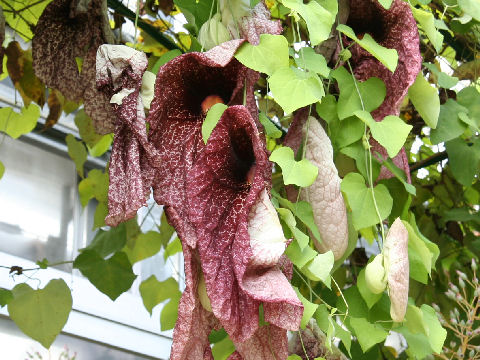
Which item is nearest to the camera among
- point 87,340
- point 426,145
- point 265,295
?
point 265,295

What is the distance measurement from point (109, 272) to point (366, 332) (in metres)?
0.52

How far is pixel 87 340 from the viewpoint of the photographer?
2240 millimetres

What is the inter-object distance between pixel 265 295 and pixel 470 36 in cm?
97

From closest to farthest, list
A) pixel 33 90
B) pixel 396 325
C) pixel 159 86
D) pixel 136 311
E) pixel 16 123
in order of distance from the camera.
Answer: pixel 159 86 → pixel 396 325 → pixel 33 90 → pixel 16 123 → pixel 136 311

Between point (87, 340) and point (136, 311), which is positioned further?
point (136, 311)

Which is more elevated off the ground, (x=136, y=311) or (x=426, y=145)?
(x=426, y=145)

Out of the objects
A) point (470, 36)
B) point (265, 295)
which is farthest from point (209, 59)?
point (470, 36)

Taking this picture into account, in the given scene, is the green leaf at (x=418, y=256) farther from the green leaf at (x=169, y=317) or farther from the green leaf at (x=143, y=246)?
the green leaf at (x=143, y=246)

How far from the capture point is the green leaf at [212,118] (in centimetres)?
76

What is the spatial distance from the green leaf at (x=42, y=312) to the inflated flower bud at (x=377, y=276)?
536 mm

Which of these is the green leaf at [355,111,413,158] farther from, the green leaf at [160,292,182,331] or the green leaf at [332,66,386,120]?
the green leaf at [160,292,182,331]

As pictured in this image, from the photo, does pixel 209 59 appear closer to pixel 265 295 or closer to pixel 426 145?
pixel 265 295

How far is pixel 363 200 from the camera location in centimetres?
91

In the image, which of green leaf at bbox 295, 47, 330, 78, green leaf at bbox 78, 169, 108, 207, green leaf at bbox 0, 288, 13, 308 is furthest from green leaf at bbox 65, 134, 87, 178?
green leaf at bbox 295, 47, 330, 78
